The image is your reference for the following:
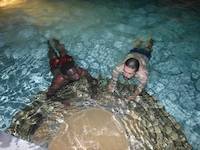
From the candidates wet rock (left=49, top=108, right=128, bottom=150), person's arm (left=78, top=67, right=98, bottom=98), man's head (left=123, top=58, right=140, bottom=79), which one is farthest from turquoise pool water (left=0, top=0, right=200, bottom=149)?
wet rock (left=49, top=108, right=128, bottom=150)

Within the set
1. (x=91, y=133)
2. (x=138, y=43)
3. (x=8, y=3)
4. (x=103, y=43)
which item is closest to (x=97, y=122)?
(x=91, y=133)

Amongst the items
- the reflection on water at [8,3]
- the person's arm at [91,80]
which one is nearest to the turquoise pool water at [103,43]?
the reflection on water at [8,3]

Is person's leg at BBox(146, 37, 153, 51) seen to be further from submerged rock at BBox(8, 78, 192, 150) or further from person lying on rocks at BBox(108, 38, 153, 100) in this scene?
submerged rock at BBox(8, 78, 192, 150)

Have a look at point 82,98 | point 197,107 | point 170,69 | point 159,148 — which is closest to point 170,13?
point 170,69

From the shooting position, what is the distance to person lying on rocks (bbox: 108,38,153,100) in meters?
5.22

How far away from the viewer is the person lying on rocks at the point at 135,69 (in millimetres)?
5222

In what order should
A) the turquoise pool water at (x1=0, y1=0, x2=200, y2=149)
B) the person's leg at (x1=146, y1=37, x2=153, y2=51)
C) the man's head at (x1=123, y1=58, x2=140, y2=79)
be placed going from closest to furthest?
the man's head at (x1=123, y1=58, x2=140, y2=79), the turquoise pool water at (x1=0, y1=0, x2=200, y2=149), the person's leg at (x1=146, y1=37, x2=153, y2=51)

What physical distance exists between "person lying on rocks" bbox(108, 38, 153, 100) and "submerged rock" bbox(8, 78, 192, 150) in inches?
6.2

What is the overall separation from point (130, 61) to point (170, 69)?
1451mm

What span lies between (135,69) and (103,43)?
5.98 feet

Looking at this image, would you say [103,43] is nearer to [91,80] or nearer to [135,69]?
[91,80]

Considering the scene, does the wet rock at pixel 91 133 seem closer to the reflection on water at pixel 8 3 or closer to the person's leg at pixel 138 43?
the person's leg at pixel 138 43

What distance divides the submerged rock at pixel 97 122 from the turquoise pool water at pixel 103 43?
0.25 m

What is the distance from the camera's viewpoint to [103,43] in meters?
6.86
